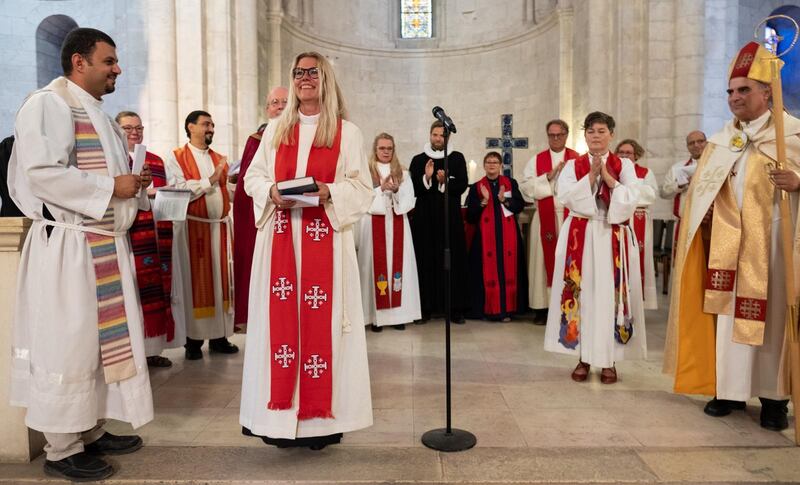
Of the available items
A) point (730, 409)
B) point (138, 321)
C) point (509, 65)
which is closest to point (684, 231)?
point (730, 409)

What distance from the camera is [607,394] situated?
4031 millimetres

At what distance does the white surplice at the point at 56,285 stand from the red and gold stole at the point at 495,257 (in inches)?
172

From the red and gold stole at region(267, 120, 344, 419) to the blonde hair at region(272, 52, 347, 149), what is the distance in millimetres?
43

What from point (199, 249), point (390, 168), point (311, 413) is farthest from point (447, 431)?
point (390, 168)

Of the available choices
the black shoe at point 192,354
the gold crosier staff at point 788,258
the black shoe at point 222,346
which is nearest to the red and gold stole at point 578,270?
the gold crosier staff at point 788,258

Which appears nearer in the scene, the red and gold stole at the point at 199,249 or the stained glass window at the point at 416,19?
the red and gold stole at the point at 199,249

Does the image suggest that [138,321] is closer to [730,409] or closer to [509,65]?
[730,409]

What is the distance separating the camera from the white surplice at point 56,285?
2.64 meters

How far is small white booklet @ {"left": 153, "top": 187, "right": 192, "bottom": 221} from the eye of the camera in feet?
14.1

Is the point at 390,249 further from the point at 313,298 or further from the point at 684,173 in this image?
the point at 684,173

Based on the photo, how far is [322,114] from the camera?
2969 millimetres

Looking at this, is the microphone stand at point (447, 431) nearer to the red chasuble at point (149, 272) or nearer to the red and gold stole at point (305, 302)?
the red and gold stole at point (305, 302)

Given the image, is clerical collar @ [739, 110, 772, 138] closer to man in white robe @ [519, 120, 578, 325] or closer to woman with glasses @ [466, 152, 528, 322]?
man in white robe @ [519, 120, 578, 325]

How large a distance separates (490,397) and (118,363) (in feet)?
7.23
